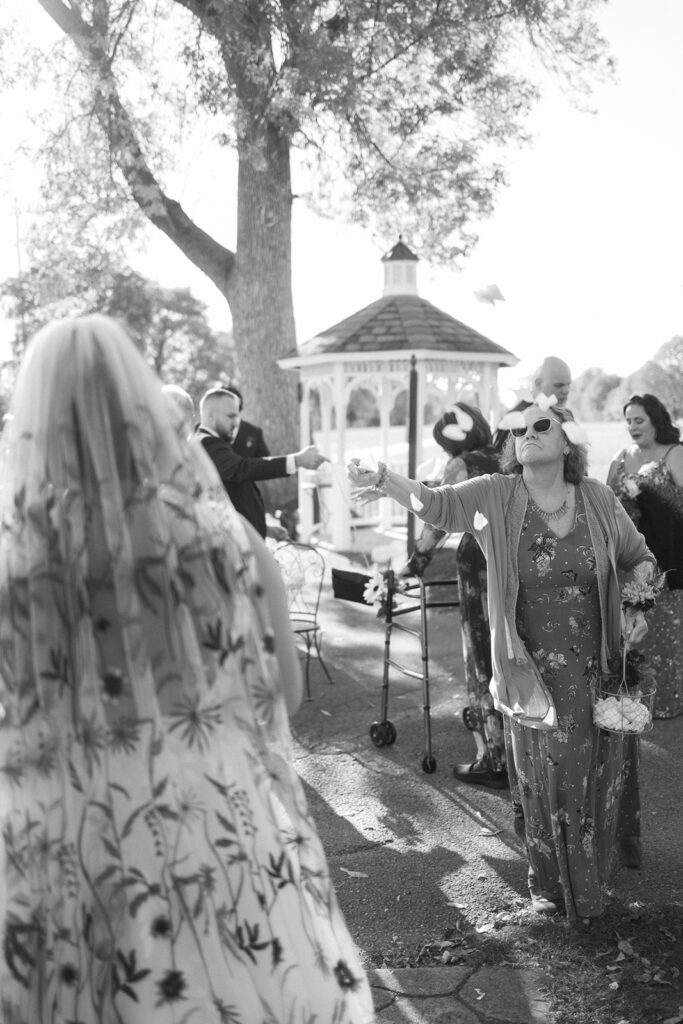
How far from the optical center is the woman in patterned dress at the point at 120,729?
198 cm

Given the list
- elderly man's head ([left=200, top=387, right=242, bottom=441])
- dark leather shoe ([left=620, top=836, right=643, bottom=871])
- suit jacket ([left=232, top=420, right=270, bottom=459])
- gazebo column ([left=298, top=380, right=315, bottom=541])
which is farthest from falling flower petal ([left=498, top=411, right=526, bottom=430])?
gazebo column ([left=298, top=380, right=315, bottom=541])

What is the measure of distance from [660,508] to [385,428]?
9794 millimetres

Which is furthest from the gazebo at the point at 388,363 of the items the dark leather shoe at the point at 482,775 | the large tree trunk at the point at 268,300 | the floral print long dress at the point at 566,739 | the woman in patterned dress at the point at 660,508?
the floral print long dress at the point at 566,739

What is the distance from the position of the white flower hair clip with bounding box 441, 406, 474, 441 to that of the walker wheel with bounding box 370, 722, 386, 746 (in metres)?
1.98

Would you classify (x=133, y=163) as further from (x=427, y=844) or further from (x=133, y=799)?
(x=133, y=799)

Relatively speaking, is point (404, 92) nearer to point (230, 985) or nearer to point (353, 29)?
point (353, 29)

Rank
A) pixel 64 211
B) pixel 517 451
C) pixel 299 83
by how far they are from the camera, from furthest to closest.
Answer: pixel 64 211 < pixel 299 83 < pixel 517 451

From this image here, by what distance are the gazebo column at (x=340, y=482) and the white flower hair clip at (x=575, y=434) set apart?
10.5 meters

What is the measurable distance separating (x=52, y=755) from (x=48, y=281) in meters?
19.0

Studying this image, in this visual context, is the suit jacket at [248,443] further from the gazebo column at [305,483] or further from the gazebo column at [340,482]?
the gazebo column at [305,483]

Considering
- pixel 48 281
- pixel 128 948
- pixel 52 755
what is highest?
pixel 48 281

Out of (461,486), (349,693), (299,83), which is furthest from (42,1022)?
(299,83)

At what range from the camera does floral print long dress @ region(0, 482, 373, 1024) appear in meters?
2.02

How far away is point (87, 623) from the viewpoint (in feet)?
6.59
